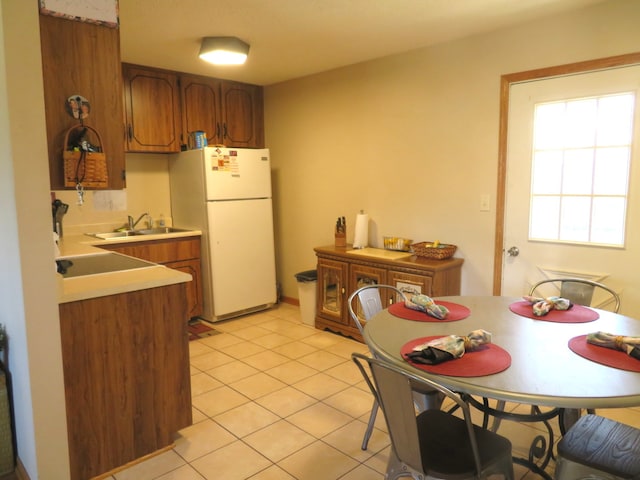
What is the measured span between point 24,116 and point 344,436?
81.2 inches

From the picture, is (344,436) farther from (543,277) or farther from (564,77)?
(564,77)

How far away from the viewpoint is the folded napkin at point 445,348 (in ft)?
4.85

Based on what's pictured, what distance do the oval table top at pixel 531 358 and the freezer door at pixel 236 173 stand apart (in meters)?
2.55

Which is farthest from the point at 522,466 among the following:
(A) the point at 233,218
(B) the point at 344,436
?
(A) the point at 233,218

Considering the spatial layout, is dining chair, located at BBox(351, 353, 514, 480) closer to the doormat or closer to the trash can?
the trash can

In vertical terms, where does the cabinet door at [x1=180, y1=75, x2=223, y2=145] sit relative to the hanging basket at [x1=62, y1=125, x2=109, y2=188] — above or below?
above

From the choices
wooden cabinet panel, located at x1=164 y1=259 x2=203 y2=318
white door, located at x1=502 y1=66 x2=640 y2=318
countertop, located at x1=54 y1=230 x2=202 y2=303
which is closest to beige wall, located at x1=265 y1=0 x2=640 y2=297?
white door, located at x1=502 y1=66 x2=640 y2=318

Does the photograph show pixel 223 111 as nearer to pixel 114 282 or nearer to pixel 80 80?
pixel 80 80

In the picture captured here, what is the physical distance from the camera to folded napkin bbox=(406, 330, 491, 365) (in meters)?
1.48

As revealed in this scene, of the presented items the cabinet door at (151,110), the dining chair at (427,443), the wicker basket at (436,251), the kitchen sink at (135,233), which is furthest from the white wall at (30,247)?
the wicker basket at (436,251)

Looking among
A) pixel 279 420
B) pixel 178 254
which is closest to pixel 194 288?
pixel 178 254

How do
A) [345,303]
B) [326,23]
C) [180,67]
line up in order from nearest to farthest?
[326,23] < [345,303] < [180,67]

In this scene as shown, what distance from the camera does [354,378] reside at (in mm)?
3059

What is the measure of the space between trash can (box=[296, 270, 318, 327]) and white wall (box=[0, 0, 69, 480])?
2.51 meters
